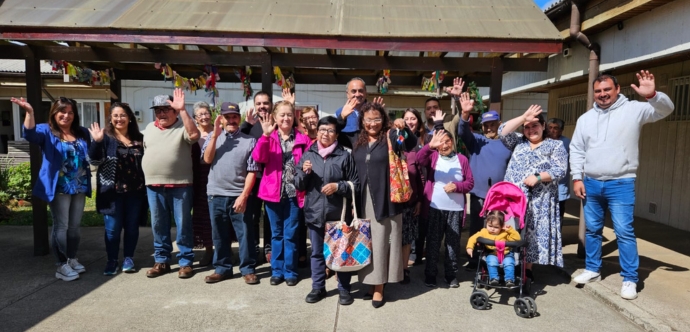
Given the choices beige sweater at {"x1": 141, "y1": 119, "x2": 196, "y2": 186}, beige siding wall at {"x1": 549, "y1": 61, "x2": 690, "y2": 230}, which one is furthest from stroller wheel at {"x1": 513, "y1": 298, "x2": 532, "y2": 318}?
beige siding wall at {"x1": 549, "y1": 61, "x2": 690, "y2": 230}

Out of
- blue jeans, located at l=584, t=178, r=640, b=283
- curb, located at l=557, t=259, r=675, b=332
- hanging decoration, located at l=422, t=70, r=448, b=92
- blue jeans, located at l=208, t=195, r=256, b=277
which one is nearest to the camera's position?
curb, located at l=557, t=259, r=675, b=332

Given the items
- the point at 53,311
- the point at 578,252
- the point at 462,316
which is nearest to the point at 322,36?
the point at 462,316

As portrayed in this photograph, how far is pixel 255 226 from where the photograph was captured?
4977 mm

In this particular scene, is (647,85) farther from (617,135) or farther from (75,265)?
(75,265)

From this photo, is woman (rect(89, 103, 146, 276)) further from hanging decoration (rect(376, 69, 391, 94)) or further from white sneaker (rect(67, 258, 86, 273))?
hanging decoration (rect(376, 69, 391, 94))

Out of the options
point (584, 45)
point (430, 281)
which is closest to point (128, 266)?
point (430, 281)

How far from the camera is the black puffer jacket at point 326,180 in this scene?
3756 millimetres

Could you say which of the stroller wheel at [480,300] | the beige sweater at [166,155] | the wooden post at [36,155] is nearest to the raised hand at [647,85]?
the stroller wheel at [480,300]

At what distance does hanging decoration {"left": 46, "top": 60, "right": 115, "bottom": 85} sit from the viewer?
5.87 m

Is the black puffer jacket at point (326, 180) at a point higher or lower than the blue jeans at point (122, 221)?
higher

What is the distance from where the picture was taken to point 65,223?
455 centimetres

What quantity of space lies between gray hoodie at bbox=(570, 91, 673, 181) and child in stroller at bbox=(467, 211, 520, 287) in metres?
1.07

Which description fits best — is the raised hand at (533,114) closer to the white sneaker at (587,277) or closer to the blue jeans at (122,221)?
the white sneaker at (587,277)

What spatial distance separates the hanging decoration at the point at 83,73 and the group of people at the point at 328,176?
1824 mm
